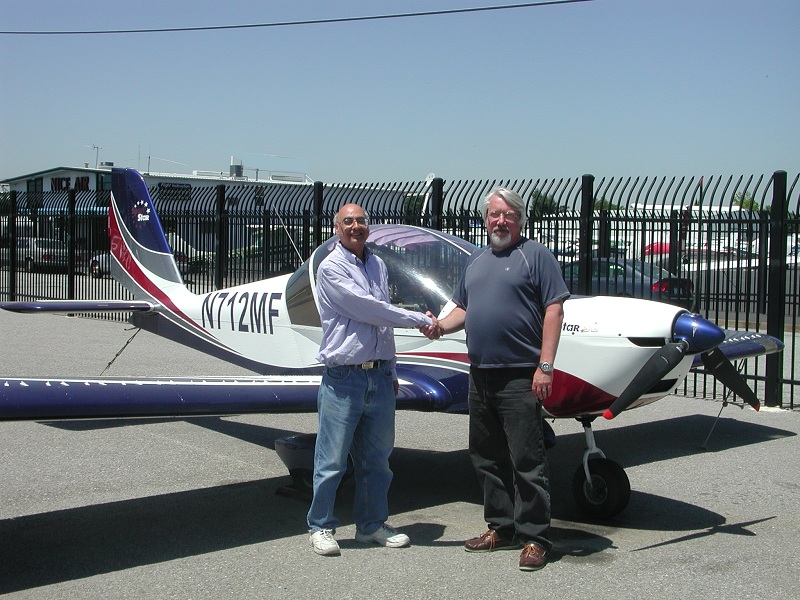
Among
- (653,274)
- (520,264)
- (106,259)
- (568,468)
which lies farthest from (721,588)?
(106,259)

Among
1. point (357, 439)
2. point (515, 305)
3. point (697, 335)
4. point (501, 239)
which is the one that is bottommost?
point (357, 439)

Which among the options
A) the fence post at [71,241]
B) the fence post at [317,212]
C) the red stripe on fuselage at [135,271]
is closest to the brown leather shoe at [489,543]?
the red stripe on fuselage at [135,271]

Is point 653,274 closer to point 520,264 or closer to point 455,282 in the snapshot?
point 455,282

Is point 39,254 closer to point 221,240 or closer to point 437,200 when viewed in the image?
point 221,240

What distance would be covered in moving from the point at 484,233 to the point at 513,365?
756 centimetres

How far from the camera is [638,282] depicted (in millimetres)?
10914

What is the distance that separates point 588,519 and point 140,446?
381cm

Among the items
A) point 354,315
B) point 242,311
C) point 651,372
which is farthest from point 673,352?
point 242,311

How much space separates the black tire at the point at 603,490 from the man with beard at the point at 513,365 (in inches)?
32.8

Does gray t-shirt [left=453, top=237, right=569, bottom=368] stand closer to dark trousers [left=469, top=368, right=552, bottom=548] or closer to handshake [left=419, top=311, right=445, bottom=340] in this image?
dark trousers [left=469, top=368, right=552, bottom=548]

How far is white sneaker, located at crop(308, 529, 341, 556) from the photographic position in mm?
4715

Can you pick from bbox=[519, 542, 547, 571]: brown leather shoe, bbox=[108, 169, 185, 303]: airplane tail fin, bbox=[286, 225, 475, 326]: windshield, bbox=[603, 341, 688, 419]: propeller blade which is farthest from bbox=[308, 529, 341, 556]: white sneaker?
bbox=[108, 169, 185, 303]: airplane tail fin

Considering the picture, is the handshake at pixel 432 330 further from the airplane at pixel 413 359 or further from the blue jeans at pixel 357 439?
the airplane at pixel 413 359

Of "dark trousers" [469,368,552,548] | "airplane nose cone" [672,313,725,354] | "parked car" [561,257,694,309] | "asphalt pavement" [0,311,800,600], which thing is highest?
"parked car" [561,257,694,309]
